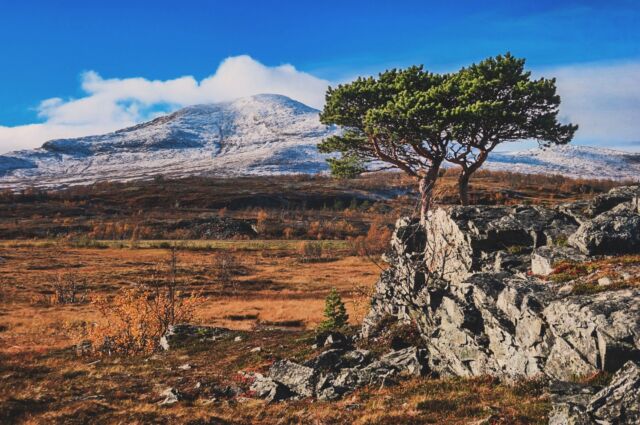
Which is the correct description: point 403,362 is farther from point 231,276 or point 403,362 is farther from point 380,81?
point 231,276

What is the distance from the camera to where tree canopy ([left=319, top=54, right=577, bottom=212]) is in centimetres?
2514

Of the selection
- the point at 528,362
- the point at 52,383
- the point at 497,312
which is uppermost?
the point at 497,312

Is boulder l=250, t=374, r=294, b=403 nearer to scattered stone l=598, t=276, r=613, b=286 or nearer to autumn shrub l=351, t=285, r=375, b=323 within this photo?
scattered stone l=598, t=276, r=613, b=286

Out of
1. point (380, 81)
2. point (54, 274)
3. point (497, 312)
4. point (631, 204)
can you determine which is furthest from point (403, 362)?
point (54, 274)

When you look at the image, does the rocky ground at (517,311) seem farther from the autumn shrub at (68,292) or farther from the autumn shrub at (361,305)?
the autumn shrub at (68,292)

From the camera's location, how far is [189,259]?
9650 centimetres

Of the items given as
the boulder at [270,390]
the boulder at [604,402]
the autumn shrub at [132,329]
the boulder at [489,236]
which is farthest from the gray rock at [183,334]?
the boulder at [604,402]

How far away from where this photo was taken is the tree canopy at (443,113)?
2514cm

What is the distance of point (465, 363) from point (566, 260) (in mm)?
5457

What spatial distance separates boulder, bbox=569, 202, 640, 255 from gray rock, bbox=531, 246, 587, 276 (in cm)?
42

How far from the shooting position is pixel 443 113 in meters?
24.7

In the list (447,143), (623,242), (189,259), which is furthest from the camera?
(189,259)

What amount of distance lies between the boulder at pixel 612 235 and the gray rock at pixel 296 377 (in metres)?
12.3

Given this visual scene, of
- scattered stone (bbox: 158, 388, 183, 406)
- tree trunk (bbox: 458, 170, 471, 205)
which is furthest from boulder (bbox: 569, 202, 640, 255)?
scattered stone (bbox: 158, 388, 183, 406)
